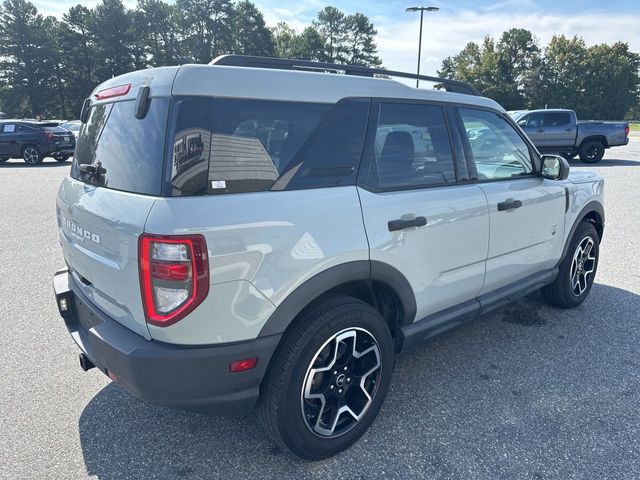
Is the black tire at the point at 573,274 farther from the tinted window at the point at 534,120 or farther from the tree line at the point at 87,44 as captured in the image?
the tree line at the point at 87,44

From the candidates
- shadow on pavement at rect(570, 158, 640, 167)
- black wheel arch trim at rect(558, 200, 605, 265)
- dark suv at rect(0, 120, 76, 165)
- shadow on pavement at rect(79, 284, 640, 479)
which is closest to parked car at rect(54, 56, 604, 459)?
shadow on pavement at rect(79, 284, 640, 479)

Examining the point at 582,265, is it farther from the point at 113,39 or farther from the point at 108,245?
the point at 113,39

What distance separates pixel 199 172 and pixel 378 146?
105cm

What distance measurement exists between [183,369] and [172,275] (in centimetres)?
40

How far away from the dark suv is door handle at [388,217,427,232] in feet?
56.8

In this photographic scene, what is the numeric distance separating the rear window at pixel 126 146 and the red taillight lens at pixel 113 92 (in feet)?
0.16

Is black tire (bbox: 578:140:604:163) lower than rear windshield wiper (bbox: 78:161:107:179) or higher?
lower

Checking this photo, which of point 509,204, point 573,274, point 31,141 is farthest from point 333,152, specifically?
point 31,141

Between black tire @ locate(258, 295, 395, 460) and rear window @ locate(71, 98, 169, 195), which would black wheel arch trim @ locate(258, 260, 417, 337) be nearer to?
black tire @ locate(258, 295, 395, 460)

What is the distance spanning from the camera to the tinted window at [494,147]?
117 inches

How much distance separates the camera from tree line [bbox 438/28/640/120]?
189 feet

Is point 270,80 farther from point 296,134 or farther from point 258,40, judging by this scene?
point 258,40

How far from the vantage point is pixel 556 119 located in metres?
15.9

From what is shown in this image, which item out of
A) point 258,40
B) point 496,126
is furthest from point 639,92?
point 496,126
